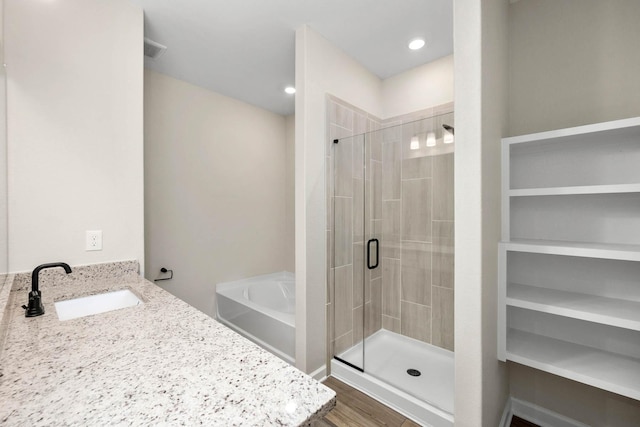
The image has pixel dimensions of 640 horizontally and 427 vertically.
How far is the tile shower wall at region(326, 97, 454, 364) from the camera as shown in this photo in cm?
223

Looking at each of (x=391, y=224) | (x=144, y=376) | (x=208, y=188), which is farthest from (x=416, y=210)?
(x=208, y=188)

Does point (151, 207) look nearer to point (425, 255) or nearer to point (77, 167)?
point (77, 167)

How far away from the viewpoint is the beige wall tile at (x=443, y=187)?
2064 mm

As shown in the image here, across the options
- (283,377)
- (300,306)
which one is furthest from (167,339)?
(300,306)

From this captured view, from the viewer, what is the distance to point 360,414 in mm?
1798

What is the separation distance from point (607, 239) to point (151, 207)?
338cm

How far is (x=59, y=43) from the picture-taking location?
5.03 feet

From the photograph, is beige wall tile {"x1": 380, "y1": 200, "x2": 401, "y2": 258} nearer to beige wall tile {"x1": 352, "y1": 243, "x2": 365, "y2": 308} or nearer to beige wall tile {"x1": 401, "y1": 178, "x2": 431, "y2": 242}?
beige wall tile {"x1": 401, "y1": 178, "x2": 431, "y2": 242}

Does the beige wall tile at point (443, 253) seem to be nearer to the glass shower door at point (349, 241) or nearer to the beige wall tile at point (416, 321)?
the beige wall tile at point (416, 321)

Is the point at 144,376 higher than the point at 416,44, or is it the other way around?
the point at 416,44

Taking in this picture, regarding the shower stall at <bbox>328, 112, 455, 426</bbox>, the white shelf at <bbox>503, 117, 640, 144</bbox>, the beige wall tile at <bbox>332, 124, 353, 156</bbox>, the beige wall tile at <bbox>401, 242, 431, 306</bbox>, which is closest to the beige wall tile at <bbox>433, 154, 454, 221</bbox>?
the shower stall at <bbox>328, 112, 455, 426</bbox>

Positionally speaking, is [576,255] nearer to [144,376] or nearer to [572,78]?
[572,78]

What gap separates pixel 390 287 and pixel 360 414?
1.06 m

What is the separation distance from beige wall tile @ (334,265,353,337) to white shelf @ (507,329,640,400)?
114 cm
